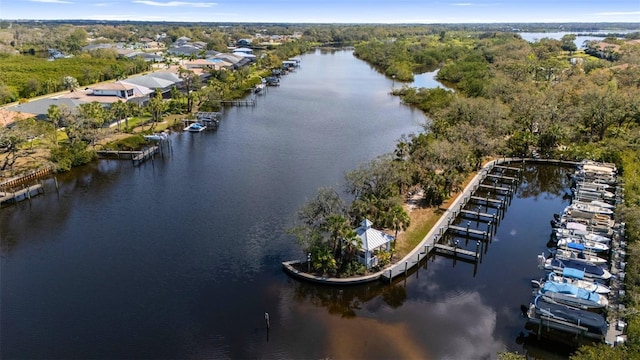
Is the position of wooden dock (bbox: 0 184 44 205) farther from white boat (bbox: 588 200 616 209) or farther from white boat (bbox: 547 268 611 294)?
white boat (bbox: 588 200 616 209)

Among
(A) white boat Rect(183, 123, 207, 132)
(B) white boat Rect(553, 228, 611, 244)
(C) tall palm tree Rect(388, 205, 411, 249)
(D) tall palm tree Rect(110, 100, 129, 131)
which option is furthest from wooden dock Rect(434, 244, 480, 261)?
(D) tall palm tree Rect(110, 100, 129, 131)

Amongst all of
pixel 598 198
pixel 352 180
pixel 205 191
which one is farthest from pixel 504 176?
pixel 205 191

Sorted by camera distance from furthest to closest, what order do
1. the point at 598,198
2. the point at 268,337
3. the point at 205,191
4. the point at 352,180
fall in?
the point at 205,191 < the point at 598,198 < the point at 352,180 < the point at 268,337

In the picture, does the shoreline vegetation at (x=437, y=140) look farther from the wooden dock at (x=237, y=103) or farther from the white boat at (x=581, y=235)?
the wooden dock at (x=237, y=103)

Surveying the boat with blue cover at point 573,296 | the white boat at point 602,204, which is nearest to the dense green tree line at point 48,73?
the boat with blue cover at point 573,296

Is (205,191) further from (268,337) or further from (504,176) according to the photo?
(504,176)
